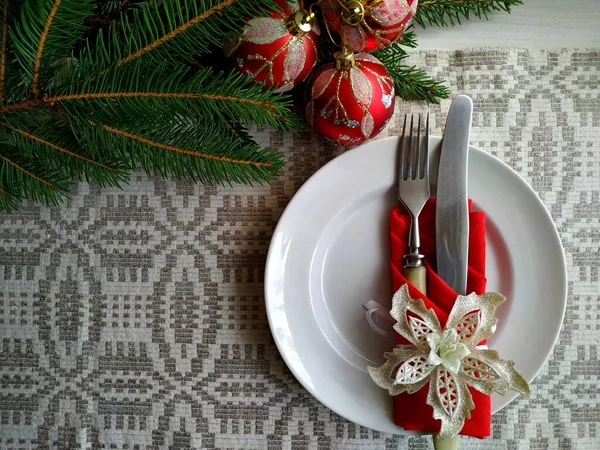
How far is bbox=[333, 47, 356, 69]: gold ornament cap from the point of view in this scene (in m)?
0.50

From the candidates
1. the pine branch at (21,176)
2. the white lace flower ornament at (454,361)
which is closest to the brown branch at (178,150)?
the pine branch at (21,176)

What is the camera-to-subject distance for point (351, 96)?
0.50m

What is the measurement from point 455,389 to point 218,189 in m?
0.36

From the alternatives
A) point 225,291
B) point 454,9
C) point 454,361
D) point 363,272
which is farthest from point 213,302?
point 454,9

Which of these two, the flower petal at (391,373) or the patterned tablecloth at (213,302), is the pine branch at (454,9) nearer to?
the patterned tablecloth at (213,302)

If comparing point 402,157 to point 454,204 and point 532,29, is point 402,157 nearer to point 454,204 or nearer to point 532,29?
point 454,204

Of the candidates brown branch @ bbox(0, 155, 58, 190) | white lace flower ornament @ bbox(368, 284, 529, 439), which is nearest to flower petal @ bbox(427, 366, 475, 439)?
white lace flower ornament @ bbox(368, 284, 529, 439)

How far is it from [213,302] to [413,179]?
284 millimetres

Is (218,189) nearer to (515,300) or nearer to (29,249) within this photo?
(29,249)

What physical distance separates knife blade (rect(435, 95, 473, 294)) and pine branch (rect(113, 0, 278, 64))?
0.25m

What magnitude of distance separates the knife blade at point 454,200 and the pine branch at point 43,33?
1.25 ft

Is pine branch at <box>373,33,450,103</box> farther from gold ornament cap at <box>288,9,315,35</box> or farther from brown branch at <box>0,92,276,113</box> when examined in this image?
brown branch at <box>0,92,276,113</box>

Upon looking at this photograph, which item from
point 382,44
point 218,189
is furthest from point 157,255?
point 382,44

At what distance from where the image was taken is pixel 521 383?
0.55 m
